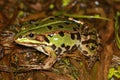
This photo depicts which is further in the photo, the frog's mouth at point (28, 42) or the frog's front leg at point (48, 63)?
the frog's front leg at point (48, 63)

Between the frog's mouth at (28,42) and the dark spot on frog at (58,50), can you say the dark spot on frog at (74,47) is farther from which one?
the frog's mouth at (28,42)

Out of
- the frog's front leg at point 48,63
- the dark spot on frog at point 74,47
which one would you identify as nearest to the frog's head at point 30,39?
the frog's front leg at point 48,63

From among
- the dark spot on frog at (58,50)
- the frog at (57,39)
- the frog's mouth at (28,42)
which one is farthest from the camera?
the dark spot on frog at (58,50)

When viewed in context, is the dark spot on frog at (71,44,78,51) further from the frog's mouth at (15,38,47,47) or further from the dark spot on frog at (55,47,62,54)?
the frog's mouth at (15,38,47,47)

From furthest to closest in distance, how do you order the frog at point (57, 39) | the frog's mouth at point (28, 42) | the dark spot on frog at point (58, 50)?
the dark spot on frog at point (58, 50), the frog at point (57, 39), the frog's mouth at point (28, 42)

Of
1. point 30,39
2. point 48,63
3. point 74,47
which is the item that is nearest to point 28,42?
point 30,39

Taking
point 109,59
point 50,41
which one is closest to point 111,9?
point 109,59

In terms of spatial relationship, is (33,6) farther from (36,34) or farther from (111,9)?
(36,34)

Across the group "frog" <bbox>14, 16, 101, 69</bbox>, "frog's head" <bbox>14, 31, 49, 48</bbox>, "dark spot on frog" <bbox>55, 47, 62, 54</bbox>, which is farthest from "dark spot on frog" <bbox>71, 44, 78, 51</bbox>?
"frog's head" <bbox>14, 31, 49, 48</bbox>
